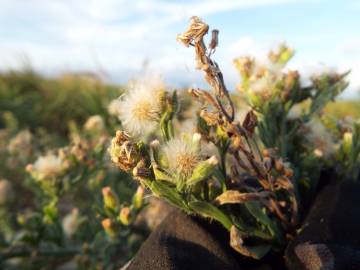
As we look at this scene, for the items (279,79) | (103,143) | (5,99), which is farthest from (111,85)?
(279,79)

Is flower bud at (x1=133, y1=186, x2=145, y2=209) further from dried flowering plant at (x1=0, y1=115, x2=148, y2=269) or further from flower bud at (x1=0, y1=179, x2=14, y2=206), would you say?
flower bud at (x1=0, y1=179, x2=14, y2=206)

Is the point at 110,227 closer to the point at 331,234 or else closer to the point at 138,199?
the point at 138,199

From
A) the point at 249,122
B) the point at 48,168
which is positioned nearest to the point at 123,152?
the point at 249,122

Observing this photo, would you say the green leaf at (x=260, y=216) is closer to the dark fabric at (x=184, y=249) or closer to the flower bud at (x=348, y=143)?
the dark fabric at (x=184, y=249)

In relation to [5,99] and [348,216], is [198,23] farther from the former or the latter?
[5,99]

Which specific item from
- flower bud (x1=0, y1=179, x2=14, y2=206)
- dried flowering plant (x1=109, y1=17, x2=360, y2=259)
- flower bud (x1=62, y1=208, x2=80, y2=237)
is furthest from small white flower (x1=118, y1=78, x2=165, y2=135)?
flower bud (x1=0, y1=179, x2=14, y2=206)

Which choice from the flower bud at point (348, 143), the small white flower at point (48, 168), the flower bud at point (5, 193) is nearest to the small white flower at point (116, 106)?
the small white flower at point (48, 168)
